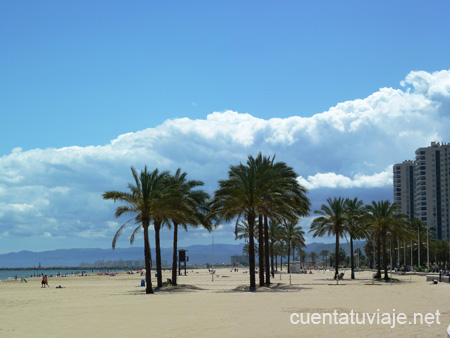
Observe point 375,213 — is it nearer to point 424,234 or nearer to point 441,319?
point 441,319

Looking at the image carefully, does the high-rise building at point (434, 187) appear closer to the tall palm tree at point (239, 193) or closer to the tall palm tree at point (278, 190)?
the tall palm tree at point (278, 190)

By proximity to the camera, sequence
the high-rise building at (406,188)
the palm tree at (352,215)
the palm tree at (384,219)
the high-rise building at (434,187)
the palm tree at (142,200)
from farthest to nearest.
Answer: the high-rise building at (406,188), the high-rise building at (434,187), the palm tree at (352,215), the palm tree at (384,219), the palm tree at (142,200)

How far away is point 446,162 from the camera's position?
546 ft

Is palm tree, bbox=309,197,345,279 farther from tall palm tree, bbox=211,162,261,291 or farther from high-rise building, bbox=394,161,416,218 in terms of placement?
high-rise building, bbox=394,161,416,218

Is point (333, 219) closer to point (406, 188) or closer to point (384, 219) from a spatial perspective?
point (384, 219)

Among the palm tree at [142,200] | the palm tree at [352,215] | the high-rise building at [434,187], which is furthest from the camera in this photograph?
the high-rise building at [434,187]

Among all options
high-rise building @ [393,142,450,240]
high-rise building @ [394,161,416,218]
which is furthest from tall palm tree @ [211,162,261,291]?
high-rise building @ [394,161,416,218]

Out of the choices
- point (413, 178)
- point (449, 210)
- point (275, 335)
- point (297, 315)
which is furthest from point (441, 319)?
point (413, 178)

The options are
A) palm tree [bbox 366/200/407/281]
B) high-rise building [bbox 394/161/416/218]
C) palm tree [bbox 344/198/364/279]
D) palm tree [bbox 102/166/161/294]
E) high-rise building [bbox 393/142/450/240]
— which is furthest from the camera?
high-rise building [bbox 394/161/416/218]

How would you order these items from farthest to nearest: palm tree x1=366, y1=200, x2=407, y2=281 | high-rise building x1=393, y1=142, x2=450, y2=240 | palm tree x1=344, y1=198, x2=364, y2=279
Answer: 1. high-rise building x1=393, y1=142, x2=450, y2=240
2. palm tree x1=344, y1=198, x2=364, y2=279
3. palm tree x1=366, y1=200, x2=407, y2=281

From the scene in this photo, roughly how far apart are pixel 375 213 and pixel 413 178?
15176 cm

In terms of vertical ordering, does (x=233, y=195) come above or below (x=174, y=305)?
above

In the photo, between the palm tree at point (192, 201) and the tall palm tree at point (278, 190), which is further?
the palm tree at point (192, 201)

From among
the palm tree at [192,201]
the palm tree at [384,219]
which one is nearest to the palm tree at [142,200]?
the palm tree at [192,201]
